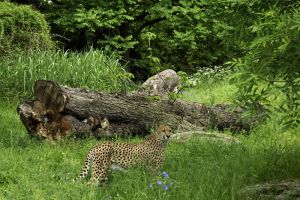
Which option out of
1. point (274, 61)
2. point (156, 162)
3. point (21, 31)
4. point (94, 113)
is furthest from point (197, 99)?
point (274, 61)

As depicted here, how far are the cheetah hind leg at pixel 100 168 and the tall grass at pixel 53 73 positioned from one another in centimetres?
637

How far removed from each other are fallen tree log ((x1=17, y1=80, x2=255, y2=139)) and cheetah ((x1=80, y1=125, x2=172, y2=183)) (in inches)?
98.3

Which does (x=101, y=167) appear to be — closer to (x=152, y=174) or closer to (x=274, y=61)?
(x=152, y=174)

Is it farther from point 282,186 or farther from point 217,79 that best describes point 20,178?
point 217,79

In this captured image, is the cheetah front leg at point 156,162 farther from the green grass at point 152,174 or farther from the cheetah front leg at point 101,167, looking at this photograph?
the cheetah front leg at point 101,167

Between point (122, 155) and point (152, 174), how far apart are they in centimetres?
58

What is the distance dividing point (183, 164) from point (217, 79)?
1333cm

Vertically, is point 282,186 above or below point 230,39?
below

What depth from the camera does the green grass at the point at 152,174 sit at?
291 inches

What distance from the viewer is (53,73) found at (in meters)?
15.3

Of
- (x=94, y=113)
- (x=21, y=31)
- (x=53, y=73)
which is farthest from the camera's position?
(x=21, y=31)

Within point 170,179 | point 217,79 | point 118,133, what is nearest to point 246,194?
point 170,179

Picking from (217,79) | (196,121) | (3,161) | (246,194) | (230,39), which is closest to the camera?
(246,194)

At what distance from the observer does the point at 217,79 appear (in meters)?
22.0
